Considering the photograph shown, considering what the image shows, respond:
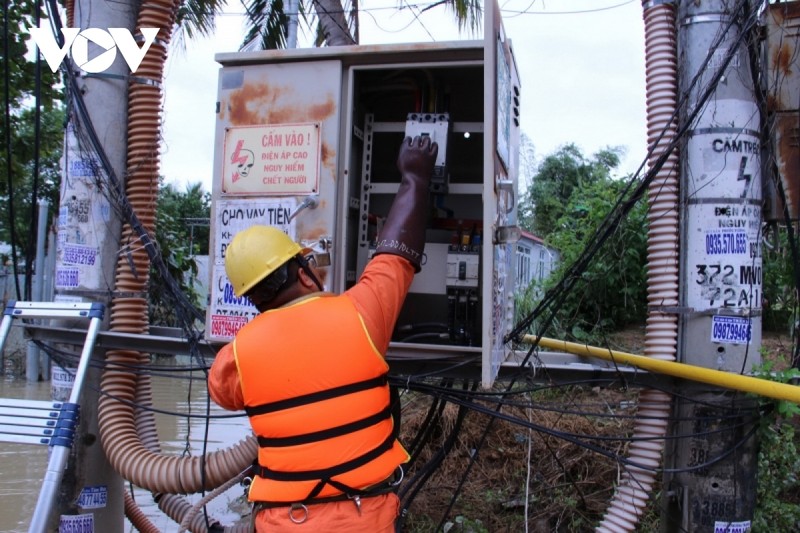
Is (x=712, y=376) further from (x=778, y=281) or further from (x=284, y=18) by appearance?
(x=284, y=18)

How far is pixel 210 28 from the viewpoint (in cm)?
1288

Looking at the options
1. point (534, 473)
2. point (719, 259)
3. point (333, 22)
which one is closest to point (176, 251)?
point (333, 22)

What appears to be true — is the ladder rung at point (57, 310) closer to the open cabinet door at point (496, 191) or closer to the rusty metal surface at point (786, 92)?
the open cabinet door at point (496, 191)

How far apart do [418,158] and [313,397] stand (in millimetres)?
1264

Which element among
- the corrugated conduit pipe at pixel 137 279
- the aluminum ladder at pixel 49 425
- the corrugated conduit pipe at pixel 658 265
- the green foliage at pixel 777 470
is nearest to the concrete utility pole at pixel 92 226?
the corrugated conduit pipe at pixel 137 279

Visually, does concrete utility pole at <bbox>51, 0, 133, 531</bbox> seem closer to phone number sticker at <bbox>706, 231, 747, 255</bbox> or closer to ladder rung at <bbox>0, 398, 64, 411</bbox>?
ladder rung at <bbox>0, 398, 64, 411</bbox>

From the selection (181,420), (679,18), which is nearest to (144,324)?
(679,18)

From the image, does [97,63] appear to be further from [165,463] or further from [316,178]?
[165,463]

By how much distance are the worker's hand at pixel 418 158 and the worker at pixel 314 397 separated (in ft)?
2.07

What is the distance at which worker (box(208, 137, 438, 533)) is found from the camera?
9.33ft

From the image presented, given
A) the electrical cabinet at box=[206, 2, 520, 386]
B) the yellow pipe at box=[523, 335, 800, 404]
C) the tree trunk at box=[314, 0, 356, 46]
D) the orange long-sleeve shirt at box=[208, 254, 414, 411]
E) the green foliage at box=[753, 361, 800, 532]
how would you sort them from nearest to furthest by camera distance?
the orange long-sleeve shirt at box=[208, 254, 414, 411] → the yellow pipe at box=[523, 335, 800, 404] → the green foliage at box=[753, 361, 800, 532] → the electrical cabinet at box=[206, 2, 520, 386] → the tree trunk at box=[314, 0, 356, 46]

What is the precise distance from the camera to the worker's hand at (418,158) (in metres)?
3.46

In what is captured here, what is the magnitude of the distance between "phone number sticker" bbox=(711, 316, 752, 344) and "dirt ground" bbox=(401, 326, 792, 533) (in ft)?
5.67

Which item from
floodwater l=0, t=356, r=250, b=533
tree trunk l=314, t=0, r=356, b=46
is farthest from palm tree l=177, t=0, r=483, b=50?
floodwater l=0, t=356, r=250, b=533
